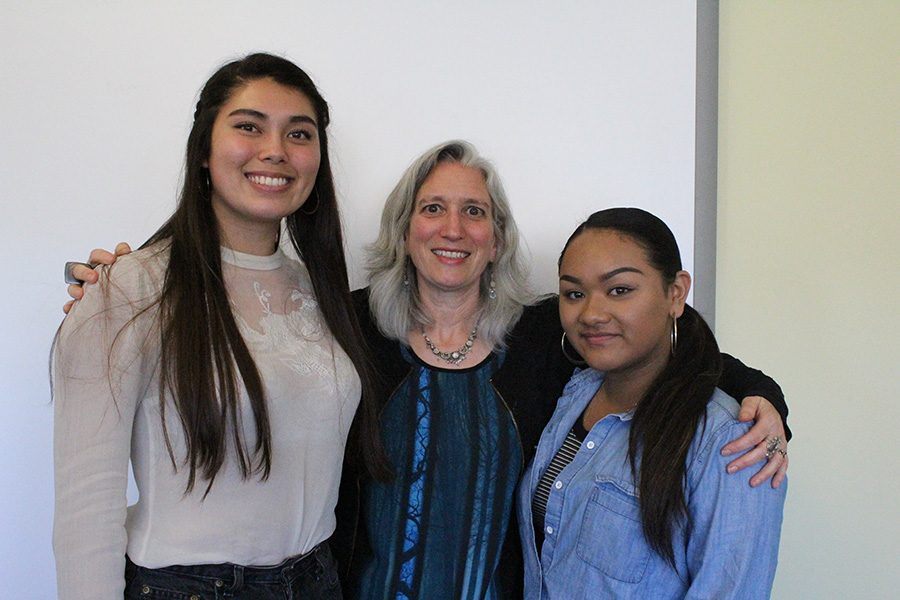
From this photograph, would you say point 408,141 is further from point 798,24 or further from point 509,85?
point 798,24

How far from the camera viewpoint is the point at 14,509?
194cm

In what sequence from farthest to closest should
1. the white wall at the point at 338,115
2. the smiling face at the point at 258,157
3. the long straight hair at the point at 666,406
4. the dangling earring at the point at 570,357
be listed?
the white wall at the point at 338,115, the dangling earring at the point at 570,357, the smiling face at the point at 258,157, the long straight hair at the point at 666,406

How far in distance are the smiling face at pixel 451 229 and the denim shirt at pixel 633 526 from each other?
41 cm

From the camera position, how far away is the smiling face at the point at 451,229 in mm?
1702

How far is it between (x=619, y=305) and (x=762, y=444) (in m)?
0.34

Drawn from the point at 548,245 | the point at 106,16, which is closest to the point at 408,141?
the point at 548,245

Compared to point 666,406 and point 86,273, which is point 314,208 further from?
point 666,406

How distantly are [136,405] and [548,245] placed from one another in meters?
1.29

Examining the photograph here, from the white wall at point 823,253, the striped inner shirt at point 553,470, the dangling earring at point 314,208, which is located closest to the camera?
the striped inner shirt at point 553,470

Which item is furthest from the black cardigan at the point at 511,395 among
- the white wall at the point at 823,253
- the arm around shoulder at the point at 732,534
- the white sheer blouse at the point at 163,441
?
the white wall at the point at 823,253

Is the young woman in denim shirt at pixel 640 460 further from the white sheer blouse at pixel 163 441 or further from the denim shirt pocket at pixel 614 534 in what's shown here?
the white sheer blouse at pixel 163 441

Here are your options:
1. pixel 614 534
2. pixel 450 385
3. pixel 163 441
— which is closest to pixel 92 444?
pixel 163 441

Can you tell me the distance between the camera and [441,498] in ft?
5.24

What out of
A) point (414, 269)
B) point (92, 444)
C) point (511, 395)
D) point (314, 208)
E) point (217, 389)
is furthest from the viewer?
point (414, 269)
